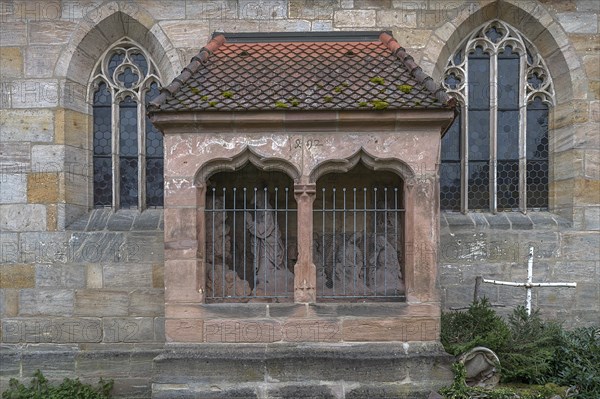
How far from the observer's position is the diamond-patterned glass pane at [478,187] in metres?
8.27

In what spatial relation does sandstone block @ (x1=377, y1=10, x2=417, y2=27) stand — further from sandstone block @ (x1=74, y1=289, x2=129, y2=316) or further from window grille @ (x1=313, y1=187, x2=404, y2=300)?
sandstone block @ (x1=74, y1=289, x2=129, y2=316)

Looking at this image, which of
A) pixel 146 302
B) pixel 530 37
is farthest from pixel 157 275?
pixel 530 37

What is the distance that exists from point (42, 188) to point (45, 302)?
1530 millimetres

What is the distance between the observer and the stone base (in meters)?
5.82

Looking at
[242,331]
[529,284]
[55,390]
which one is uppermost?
[529,284]

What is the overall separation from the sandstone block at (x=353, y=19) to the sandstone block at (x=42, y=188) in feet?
14.3

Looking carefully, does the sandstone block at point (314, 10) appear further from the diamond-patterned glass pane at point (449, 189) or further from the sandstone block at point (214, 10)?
the diamond-patterned glass pane at point (449, 189)

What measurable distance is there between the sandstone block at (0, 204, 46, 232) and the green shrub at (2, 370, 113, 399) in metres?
1.90

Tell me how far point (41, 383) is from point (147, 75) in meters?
4.35

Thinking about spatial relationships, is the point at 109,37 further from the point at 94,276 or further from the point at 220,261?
the point at 220,261

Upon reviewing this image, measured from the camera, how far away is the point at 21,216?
7.76 metres

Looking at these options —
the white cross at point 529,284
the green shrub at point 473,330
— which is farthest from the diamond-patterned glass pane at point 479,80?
the green shrub at point 473,330

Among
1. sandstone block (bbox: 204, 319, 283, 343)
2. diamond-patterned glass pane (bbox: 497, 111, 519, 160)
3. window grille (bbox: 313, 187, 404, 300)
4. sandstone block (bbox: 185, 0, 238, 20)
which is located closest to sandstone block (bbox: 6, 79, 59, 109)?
sandstone block (bbox: 185, 0, 238, 20)

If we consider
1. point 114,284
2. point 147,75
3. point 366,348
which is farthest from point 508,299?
point 147,75
